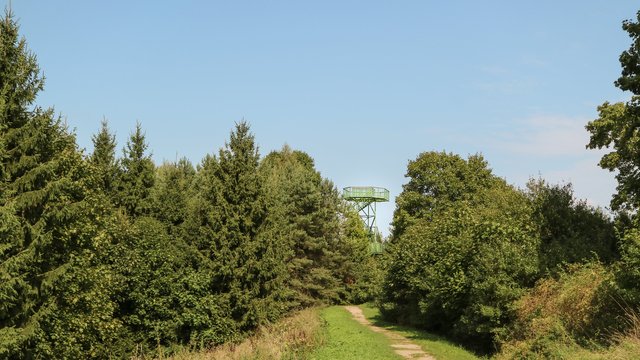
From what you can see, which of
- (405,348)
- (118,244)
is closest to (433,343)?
(405,348)

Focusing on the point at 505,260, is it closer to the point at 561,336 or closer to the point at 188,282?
the point at 561,336

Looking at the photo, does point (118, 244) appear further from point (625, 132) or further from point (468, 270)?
point (625, 132)

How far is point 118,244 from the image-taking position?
79.7 feet

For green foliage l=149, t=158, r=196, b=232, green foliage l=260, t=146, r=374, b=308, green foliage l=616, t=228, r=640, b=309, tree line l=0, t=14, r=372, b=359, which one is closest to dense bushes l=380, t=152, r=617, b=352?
green foliage l=616, t=228, r=640, b=309

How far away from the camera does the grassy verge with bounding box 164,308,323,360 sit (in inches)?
674

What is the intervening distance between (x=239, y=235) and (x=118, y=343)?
24.2 ft

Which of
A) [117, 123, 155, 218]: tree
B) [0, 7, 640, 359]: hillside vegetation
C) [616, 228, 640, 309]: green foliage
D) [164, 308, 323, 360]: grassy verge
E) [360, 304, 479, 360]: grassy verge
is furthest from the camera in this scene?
[117, 123, 155, 218]: tree

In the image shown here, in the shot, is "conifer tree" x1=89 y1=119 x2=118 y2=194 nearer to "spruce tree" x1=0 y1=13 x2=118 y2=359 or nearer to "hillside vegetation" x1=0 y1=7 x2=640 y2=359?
"hillside vegetation" x1=0 y1=7 x2=640 y2=359

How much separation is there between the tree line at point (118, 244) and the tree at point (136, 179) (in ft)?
0.26

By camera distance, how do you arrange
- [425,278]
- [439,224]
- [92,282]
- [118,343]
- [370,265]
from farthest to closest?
[370,265], [439,224], [425,278], [118,343], [92,282]

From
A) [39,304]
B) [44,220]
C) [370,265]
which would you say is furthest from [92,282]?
[370,265]

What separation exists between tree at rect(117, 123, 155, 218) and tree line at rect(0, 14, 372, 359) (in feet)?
0.26

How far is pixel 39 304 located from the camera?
1692 centimetres

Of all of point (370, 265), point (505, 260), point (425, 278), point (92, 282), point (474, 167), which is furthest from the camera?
point (370, 265)
